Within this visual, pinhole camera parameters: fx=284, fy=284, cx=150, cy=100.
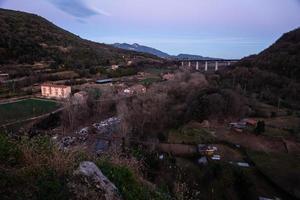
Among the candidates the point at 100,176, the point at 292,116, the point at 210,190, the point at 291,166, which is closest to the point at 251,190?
the point at 210,190

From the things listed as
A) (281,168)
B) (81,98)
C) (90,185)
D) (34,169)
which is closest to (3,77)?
(81,98)

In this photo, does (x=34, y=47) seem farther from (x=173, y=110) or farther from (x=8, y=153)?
(x=8, y=153)

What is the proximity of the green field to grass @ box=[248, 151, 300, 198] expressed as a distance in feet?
53.3

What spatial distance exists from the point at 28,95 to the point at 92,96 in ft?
22.8

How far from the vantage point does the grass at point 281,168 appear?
12094 millimetres

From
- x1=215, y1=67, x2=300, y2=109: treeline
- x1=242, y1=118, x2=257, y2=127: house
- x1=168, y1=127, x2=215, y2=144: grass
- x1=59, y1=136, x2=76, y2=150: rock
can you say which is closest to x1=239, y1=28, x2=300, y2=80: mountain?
x1=215, y1=67, x2=300, y2=109: treeline

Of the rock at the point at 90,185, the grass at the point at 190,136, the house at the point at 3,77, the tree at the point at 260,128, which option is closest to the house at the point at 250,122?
the tree at the point at 260,128

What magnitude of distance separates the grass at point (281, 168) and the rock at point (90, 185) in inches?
412

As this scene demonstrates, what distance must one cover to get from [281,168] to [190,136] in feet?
20.8

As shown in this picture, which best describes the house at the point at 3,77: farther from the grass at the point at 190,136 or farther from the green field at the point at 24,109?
the grass at the point at 190,136

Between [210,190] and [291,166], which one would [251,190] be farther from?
[291,166]

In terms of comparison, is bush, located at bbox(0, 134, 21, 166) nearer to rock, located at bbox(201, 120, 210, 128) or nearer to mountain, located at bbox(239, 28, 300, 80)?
rock, located at bbox(201, 120, 210, 128)

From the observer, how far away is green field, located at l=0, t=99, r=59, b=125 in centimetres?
2099

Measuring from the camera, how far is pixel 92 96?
26703 mm
